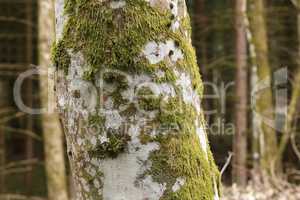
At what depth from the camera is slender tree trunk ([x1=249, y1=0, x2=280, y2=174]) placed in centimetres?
918

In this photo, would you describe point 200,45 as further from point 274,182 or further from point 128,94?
point 128,94

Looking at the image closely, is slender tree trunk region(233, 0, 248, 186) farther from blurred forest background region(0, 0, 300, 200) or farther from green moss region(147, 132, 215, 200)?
green moss region(147, 132, 215, 200)

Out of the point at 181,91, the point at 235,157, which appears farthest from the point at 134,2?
the point at 235,157

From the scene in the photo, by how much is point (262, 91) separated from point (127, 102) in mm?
8127

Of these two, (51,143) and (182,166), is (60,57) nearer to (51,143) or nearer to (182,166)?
(182,166)

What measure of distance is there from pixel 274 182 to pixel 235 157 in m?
1.75

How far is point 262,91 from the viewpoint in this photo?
946 centimetres

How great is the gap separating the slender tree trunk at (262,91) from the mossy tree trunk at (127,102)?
7.35m

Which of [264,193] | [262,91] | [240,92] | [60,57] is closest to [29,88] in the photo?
[262,91]

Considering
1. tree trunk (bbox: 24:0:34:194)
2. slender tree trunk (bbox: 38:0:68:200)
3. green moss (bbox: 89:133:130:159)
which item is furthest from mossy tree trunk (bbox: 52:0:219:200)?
tree trunk (bbox: 24:0:34:194)

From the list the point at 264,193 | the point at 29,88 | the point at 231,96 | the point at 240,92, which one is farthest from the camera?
the point at 29,88

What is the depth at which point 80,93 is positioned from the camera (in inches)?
64.9

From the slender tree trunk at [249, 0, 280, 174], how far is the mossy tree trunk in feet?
24.1

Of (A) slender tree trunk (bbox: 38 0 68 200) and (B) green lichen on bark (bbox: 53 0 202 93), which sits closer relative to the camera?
(B) green lichen on bark (bbox: 53 0 202 93)
